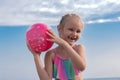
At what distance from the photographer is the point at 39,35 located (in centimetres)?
1145

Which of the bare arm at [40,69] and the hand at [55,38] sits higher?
the hand at [55,38]

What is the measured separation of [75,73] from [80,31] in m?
0.72

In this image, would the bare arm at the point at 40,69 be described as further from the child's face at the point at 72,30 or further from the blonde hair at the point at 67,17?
the blonde hair at the point at 67,17

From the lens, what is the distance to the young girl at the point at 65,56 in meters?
11.3

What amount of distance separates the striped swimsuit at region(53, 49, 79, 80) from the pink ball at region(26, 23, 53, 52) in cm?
31

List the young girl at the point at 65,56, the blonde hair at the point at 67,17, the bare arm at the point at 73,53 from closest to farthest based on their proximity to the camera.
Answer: the bare arm at the point at 73,53, the young girl at the point at 65,56, the blonde hair at the point at 67,17

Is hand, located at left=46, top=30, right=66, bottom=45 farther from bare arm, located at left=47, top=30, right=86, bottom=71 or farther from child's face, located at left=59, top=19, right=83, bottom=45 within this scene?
child's face, located at left=59, top=19, right=83, bottom=45

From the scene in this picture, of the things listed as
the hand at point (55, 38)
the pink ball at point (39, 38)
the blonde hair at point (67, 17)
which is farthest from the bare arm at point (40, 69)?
the blonde hair at point (67, 17)

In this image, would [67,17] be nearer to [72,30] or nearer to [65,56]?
[72,30]

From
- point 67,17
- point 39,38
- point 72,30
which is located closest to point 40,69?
point 39,38

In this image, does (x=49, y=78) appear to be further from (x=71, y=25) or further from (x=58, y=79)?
(x=71, y=25)

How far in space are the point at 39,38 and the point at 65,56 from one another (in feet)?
1.85

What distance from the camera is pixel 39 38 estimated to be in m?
11.4

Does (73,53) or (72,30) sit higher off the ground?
(72,30)
